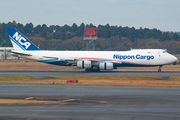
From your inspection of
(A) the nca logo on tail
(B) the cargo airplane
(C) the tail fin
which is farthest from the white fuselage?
(A) the nca logo on tail

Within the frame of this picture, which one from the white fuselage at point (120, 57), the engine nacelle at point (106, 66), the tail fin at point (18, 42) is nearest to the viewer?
the engine nacelle at point (106, 66)

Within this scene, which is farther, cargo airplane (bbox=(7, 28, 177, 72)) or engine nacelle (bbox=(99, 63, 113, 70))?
cargo airplane (bbox=(7, 28, 177, 72))

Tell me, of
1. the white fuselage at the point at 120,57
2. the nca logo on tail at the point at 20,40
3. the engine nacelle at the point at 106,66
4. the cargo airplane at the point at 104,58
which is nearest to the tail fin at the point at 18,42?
the nca logo on tail at the point at 20,40

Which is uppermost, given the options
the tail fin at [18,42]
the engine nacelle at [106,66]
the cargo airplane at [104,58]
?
the tail fin at [18,42]

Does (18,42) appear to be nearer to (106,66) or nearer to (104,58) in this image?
(104,58)

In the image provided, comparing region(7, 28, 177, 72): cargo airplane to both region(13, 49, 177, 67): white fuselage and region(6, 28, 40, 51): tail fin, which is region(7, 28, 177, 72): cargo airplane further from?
region(6, 28, 40, 51): tail fin

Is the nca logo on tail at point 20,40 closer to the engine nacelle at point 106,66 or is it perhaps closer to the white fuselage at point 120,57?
the white fuselage at point 120,57

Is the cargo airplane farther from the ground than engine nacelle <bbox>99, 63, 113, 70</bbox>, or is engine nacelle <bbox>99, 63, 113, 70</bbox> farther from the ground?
the cargo airplane

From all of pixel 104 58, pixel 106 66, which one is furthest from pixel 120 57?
pixel 106 66

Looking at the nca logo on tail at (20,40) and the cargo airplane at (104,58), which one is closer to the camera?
the cargo airplane at (104,58)

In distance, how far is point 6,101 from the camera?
68.3 feet

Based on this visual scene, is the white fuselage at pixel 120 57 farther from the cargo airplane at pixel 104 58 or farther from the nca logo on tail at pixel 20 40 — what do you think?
the nca logo on tail at pixel 20 40

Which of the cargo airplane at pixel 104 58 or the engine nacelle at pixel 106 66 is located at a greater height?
the cargo airplane at pixel 104 58

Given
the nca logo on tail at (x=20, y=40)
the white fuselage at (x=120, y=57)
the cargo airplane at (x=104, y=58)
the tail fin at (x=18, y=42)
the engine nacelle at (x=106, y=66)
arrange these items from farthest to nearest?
the nca logo on tail at (x=20, y=40) → the tail fin at (x=18, y=42) → the white fuselage at (x=120, y=57) → the cargo airplane at (x=104, y=58) → the engine nacelle at (x=106, y=66)
